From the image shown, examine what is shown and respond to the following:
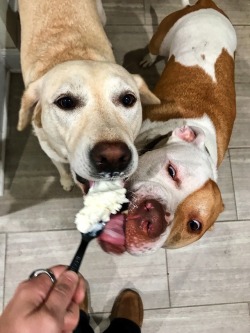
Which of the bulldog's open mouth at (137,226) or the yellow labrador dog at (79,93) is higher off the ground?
the yellow labrador dog at (79,93)

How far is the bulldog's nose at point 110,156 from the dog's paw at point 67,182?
0.99 metres

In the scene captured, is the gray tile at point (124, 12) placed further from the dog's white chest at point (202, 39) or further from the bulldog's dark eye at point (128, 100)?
the bulldog's dark eye at point (128, 100)

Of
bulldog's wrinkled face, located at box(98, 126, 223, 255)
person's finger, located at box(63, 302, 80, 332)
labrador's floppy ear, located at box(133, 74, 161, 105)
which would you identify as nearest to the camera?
person's finger, located at box(63, 302, 80, 332)

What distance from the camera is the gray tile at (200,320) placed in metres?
2.40

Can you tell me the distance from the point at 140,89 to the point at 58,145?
0.47m

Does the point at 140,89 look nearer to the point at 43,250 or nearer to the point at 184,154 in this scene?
the point at 184,154

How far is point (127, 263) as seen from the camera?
245cm

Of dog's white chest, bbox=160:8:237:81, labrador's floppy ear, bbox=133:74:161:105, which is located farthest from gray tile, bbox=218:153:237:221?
labrador's floppy ear, bbox=133:74:161:105

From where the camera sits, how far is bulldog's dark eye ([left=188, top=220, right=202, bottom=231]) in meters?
1.65

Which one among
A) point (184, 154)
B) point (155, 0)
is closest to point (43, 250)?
point (184, 154)

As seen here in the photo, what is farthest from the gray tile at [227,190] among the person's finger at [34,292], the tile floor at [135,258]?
the person's finger at [34,292]

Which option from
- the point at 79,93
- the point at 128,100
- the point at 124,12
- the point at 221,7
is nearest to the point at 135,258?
the point at 128,100

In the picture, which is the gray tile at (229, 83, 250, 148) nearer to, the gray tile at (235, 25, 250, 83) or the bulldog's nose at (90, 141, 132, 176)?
the gray tile at (235, 25, 250, 83)

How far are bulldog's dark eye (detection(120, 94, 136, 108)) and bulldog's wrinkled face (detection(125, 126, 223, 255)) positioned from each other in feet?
0.84
